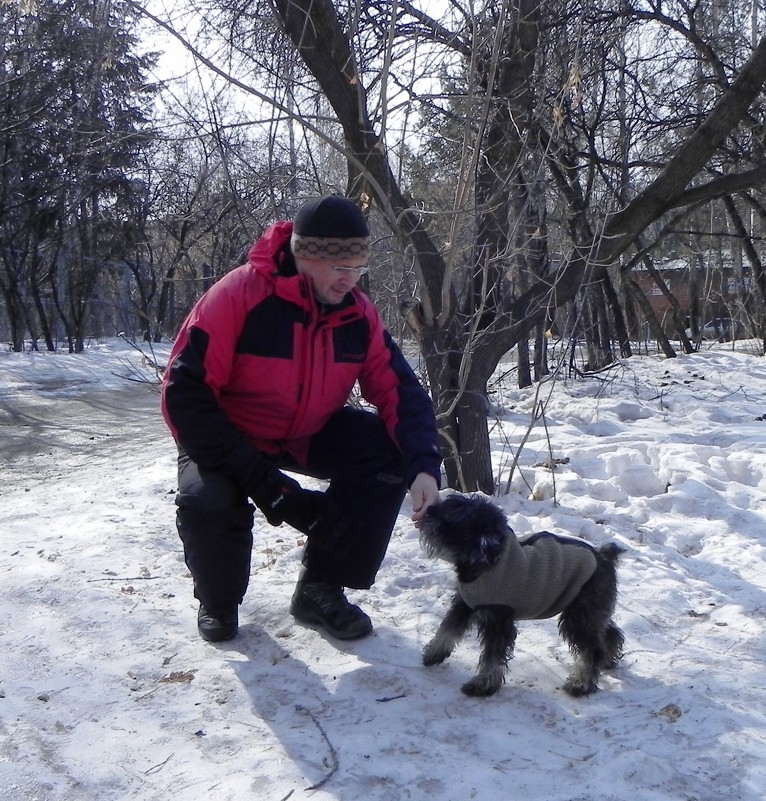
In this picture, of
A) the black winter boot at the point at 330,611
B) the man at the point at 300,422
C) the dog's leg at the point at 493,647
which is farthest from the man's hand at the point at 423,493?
the black winter boot at the point at 330,611

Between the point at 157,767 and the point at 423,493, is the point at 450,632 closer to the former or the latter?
the point at 423,493

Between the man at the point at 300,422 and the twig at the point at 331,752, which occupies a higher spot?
the man at the point at 300,422

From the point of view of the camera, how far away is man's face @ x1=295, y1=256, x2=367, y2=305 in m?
3.03

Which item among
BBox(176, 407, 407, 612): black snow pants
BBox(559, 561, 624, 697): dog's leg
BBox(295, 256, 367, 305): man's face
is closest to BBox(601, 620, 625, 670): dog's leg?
BBox(559, 561, 624, 697): dog's leg

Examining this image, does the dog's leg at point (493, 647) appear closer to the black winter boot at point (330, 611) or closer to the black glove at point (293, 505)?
the black winter boot at point (330, 611)

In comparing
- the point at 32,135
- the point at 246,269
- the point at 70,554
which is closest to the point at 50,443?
the point at 70,554

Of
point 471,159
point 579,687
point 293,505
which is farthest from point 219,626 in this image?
point 471,159

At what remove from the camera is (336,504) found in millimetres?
3148

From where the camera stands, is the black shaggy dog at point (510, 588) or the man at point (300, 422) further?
the man at point (300, 422)

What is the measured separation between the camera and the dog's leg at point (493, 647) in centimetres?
273

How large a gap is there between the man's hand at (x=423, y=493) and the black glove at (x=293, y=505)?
302mm

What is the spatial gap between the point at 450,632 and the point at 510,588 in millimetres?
302

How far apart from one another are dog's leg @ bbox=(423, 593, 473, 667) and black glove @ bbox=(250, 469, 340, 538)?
518mm

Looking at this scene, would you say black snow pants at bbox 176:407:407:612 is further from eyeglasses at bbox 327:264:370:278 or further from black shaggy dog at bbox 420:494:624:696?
eyeglasses at bbox 327:264:370:278
